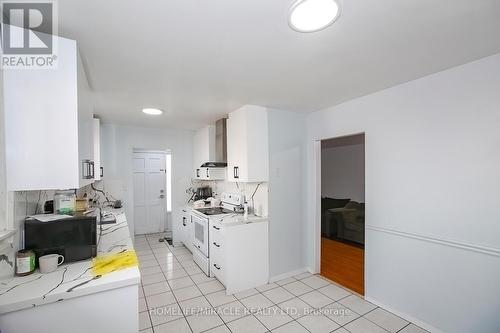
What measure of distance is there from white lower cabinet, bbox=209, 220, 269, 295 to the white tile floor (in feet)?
0.40

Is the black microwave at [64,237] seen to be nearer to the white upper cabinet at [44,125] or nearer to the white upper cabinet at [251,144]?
the white upper cabinet at [44,125]

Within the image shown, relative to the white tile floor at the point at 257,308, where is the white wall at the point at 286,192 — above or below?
above

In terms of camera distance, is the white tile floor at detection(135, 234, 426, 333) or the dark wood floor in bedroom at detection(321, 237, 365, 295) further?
the dark wood floor in bedroom at detection(321, 237, 365, 295)

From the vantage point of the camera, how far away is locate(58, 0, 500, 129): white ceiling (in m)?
1.20

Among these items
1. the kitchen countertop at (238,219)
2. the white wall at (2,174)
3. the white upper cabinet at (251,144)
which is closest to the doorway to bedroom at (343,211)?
the kitchen countertop at (238,219)

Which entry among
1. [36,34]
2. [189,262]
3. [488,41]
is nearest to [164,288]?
[189,262]

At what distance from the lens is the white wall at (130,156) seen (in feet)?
14.0

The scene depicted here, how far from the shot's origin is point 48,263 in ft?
4.56

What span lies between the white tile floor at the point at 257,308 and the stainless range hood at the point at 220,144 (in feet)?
5.60

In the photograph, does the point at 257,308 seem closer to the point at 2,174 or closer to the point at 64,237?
the point at 64,237

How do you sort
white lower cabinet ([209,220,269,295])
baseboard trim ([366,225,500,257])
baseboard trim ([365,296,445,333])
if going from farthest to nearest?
1. white lower cabinet ([209,220,269,295])
2. baseboard trim ([365,296,445,333])
3. baseboard trim ([366,225,500,257])

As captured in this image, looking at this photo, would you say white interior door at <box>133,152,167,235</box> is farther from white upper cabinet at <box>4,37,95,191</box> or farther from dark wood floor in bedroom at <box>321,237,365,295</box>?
white upper cabinet at <box>4,37,95,191</box>

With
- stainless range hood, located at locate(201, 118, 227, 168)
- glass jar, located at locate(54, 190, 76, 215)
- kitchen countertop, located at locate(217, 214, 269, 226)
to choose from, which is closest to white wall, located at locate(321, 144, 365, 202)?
kitchen countertop, located at locate(217, 214, 269, 226)

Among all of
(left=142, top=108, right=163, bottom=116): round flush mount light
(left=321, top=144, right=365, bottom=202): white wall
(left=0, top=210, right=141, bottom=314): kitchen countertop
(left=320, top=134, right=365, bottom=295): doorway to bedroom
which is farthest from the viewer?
(left=321, top=144, right=365, bottom=202): white wall
